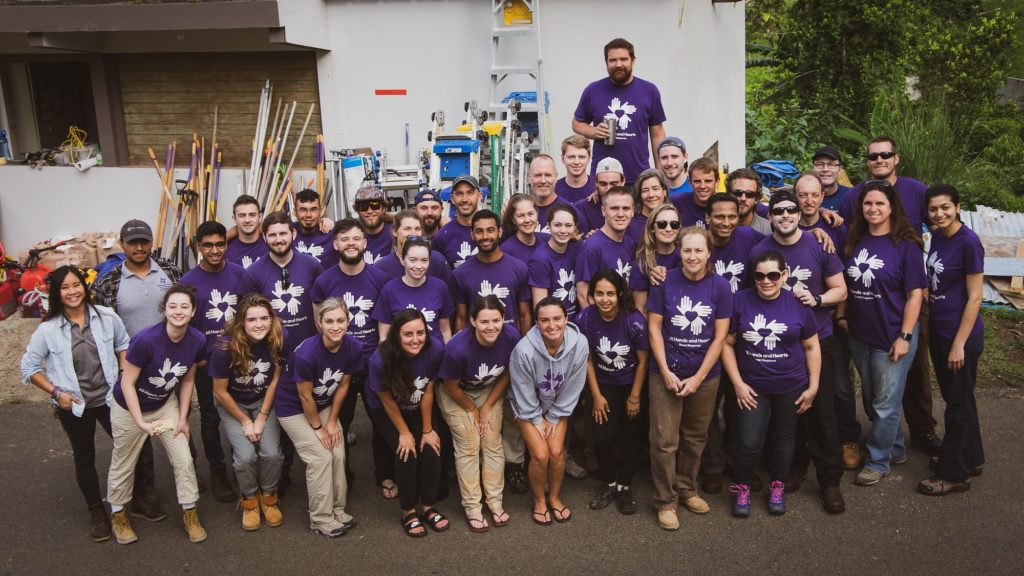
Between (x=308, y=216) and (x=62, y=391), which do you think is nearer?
(x=62, y=391)

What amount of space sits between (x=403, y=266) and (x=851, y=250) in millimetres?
3117

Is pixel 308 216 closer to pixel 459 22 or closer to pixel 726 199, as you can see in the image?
pixel 726 199

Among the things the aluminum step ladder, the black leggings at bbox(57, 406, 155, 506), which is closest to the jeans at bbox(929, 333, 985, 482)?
the aluminum step ladder

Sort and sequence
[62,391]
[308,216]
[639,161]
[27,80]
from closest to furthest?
1. [62,391]
2. [308,216]
3. [639,161]
4. [27,80]

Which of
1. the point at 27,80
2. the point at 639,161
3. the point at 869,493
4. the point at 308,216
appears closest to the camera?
the point at 869,493

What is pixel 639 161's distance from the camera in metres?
7.74

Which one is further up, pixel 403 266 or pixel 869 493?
pixel 403 266

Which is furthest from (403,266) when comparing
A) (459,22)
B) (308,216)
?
(459,22)

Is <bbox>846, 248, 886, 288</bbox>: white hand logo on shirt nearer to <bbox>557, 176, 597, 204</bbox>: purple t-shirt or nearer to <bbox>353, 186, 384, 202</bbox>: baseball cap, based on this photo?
<bbox>557, 176, 597, 204</bbox>: purple t-shirt

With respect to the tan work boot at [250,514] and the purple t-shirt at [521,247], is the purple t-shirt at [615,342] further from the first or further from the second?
the tan work boot at [250,514]

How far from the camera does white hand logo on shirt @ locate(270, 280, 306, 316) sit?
6.14 meters

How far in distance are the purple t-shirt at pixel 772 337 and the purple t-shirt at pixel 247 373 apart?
3.04m

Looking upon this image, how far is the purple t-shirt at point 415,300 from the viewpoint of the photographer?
5.88m

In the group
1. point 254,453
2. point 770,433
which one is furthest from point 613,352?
point 254,453
